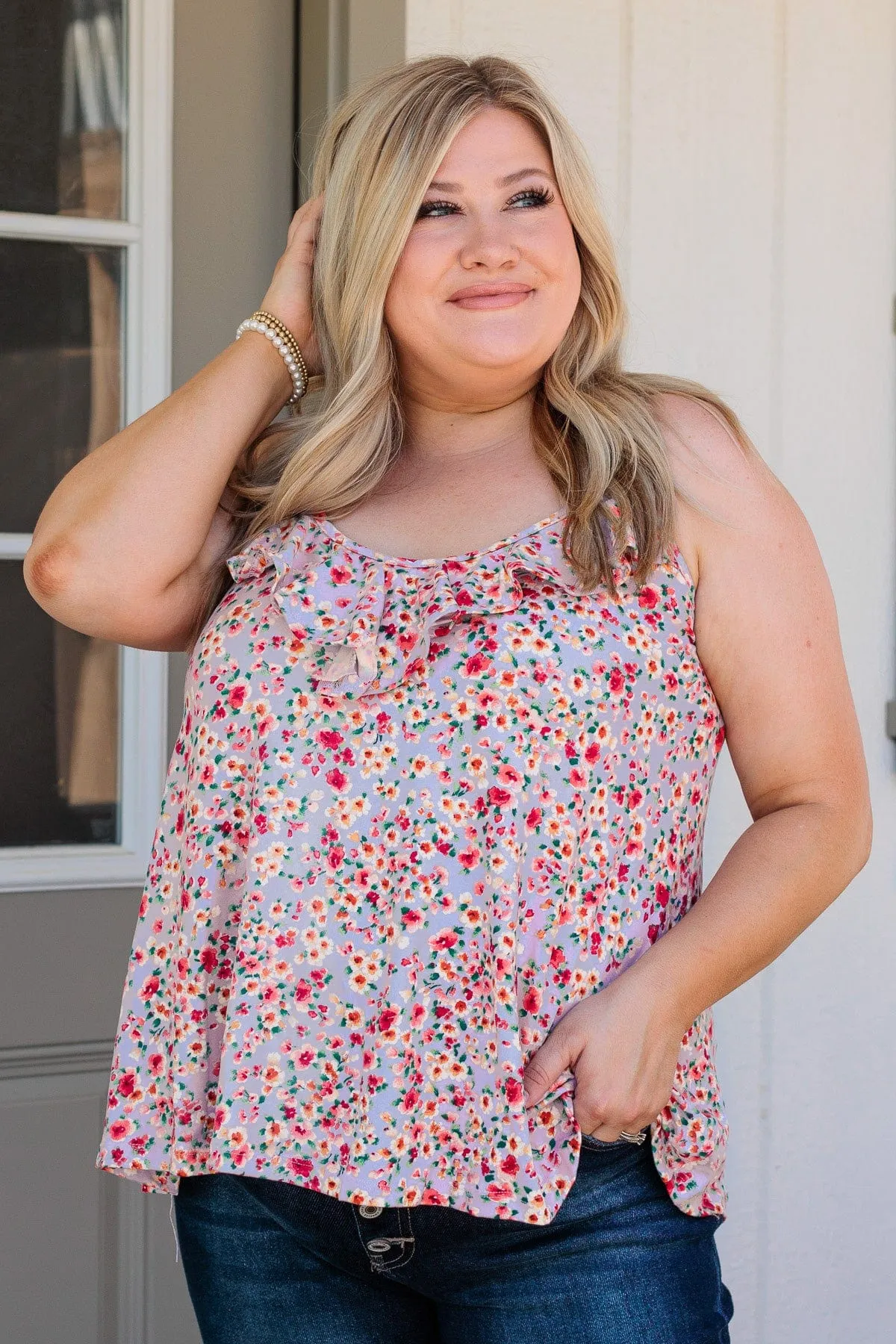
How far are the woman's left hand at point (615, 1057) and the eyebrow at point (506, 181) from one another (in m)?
0.80

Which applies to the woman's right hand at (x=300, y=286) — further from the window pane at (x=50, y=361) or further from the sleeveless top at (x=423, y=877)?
the window pane at (x=50, y=361)

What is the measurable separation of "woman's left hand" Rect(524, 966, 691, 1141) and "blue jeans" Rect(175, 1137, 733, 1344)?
6 cm

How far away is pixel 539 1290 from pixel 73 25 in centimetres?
176

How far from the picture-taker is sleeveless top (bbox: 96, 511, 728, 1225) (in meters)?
1.25

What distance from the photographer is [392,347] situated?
5.21 ft

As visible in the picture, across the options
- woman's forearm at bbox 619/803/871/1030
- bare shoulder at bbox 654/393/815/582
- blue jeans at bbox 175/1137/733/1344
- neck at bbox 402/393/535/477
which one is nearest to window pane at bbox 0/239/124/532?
neck at bbox 402/393/535/477

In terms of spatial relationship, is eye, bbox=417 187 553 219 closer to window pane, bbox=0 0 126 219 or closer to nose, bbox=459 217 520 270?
nose, bbox=459 217 520 270

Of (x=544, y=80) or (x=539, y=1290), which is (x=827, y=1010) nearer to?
(x=539, y=1290)

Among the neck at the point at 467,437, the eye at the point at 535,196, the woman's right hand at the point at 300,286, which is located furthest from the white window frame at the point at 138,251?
the eye at the point at 535,196

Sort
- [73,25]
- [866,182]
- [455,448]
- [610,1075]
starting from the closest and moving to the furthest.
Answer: [610,1075] < [455,448] < [73,25] < [866,182]

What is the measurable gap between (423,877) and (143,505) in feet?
1.68

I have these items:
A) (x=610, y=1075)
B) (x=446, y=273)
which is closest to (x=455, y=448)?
(x=446, y=273)

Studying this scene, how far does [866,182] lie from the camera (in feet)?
7.51

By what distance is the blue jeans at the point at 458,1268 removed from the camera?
48.7 inches
